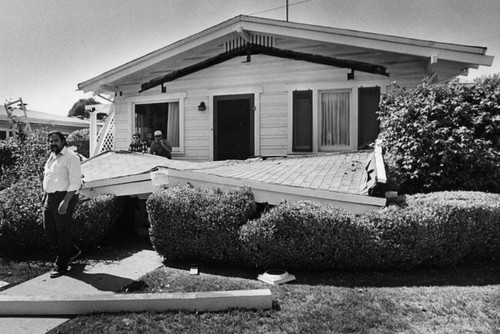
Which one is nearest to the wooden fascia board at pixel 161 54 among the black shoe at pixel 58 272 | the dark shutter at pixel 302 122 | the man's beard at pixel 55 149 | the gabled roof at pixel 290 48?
the gabled roof at pixel 290 48

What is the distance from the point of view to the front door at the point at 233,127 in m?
10.0

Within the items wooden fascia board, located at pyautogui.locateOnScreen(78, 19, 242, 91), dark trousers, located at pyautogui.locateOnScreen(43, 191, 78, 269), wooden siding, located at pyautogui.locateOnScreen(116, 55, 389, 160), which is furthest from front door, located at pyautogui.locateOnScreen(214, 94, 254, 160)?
dark trousers, located at pyautogui.locateOnScreen(43, 191, 78, 269)

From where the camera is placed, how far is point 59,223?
4.92 m

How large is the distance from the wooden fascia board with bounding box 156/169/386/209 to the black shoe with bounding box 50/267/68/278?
206cm

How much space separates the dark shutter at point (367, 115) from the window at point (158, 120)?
549 centimetres

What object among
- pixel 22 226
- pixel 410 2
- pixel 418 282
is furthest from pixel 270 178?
pixel 410 2

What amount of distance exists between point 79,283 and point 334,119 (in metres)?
7.24

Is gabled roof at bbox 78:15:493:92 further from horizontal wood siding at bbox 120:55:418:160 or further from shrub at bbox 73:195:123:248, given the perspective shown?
shrub at bbox 73:195:123:248

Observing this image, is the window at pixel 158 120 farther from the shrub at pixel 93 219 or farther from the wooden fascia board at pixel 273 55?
the shrub at pixel 93 219

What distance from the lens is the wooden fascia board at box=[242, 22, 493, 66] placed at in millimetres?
7789

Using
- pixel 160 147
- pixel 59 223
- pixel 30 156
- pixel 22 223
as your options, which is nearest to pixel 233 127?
pixel 160 147

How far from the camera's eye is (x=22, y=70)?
1497cm

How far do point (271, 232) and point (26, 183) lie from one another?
16.5 feet

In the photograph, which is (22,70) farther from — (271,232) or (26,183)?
(271,232)
